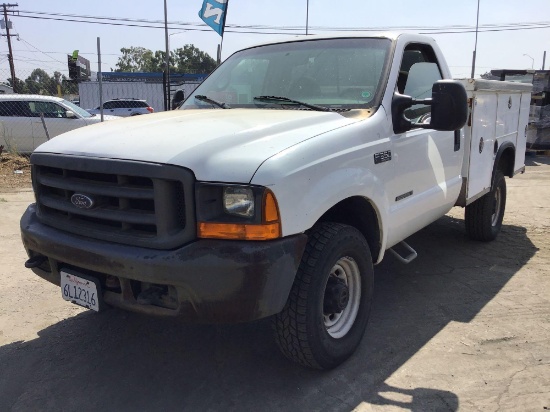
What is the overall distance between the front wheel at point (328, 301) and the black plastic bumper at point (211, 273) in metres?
0.18

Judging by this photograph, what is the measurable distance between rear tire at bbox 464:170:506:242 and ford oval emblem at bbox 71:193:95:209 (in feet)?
A: 13.7

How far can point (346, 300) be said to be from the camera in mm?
3100

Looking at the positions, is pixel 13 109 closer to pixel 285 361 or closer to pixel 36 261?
pixel 36 261

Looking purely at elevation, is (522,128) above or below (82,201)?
above

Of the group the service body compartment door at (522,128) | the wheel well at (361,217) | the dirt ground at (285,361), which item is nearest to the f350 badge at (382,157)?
the wheel well at (361,217)

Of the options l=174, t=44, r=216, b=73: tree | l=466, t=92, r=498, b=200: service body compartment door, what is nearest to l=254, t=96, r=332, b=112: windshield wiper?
l=466, t=92, r=498, b=200: service body compartment door

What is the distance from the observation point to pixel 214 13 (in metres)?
13.0

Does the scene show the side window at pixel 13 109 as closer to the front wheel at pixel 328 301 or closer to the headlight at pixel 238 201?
the front wheel at pixel 328 301

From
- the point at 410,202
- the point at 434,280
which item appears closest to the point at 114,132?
the point at 410,202

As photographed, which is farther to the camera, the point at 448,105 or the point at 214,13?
the point at 214,13

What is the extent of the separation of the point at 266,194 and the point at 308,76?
5.42ft

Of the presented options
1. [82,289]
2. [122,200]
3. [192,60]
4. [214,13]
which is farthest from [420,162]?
[192,60]

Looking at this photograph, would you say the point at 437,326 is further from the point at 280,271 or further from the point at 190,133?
the point at 190,133

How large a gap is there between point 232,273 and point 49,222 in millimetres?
1309
